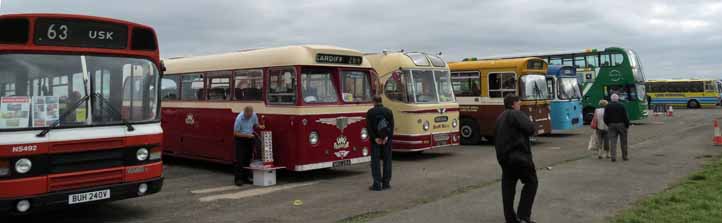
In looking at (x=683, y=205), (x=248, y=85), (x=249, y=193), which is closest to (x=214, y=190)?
(x=249, y=193)

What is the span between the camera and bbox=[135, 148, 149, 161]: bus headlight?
303 inches

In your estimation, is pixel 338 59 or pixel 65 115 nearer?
pixel 65 115

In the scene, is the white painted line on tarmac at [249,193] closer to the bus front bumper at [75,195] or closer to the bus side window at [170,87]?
the bus front bumper at [75,195]

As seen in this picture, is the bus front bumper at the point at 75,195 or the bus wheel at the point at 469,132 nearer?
the bus front bumper at the point at 75,195

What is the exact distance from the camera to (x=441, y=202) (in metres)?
8.72

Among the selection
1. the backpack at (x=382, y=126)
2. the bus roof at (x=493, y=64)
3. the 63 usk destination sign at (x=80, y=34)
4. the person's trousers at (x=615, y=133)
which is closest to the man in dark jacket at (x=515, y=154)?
the backpack at (x=382, y=126)

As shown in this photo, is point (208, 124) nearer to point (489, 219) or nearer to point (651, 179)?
point (489, 219)

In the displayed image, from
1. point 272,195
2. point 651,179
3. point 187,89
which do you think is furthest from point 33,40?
point 651,179

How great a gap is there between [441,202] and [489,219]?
1.26 m

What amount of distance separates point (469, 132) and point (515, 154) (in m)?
12.7

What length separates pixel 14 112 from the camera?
6781 mm

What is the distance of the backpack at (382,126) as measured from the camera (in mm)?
10062

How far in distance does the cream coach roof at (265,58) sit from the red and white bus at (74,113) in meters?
3.29

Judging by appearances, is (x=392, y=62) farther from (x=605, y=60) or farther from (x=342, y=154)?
(x=605, y=60)
